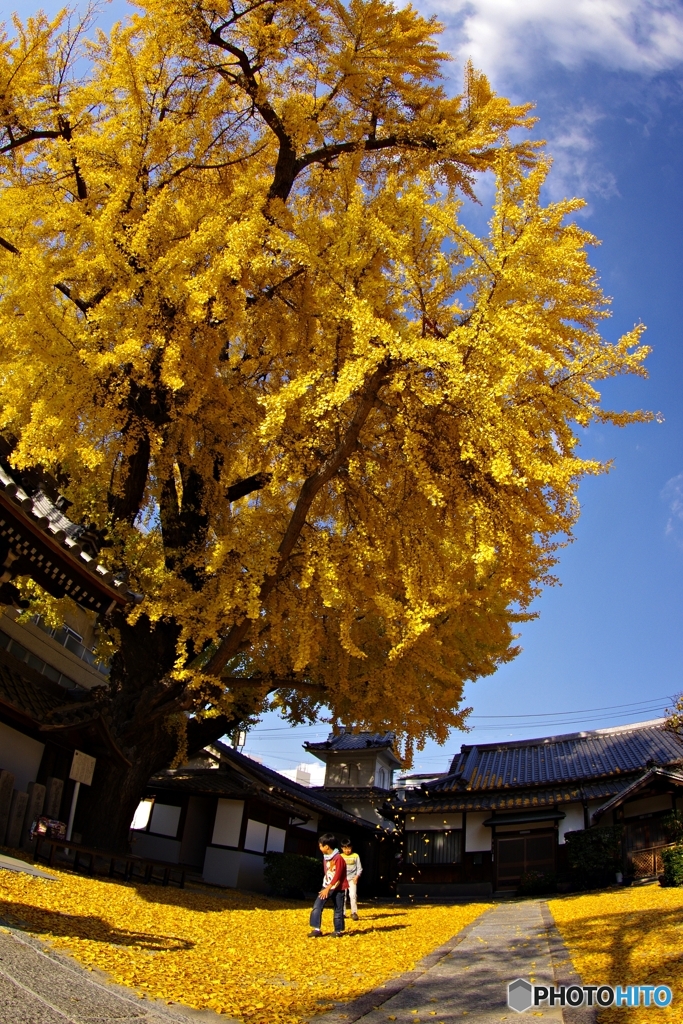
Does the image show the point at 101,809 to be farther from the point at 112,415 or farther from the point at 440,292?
the point at 440,292

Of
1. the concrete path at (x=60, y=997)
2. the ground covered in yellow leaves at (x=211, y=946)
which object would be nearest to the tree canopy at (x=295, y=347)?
the ground covered in yellow leaves at (x=211, y=946)

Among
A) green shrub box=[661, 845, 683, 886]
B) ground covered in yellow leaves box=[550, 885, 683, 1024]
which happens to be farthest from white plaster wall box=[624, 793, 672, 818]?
ground covered in yellow leaves box=[550, 885, 683, 1024]

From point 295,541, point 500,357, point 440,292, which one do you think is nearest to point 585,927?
point 295,541

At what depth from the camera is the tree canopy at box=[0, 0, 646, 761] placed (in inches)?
267

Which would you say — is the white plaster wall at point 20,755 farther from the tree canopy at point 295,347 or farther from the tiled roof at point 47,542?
the tiled roof at point 47,542

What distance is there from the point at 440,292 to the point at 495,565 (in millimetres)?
3542

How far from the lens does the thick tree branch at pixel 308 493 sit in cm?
715

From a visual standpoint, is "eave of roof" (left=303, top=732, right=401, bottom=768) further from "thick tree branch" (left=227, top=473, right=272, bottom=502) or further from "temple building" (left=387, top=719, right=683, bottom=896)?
"thick tree branch" (left=227, top=473, right=272, bottom=502)

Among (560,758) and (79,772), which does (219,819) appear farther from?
(560,758)

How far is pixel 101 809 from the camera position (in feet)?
35.7

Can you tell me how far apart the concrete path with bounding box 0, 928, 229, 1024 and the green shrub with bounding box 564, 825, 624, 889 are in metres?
16.2

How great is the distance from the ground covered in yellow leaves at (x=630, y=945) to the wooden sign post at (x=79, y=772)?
7.14 m

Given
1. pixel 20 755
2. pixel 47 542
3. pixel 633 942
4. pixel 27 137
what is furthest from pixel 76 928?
pixel 27 137

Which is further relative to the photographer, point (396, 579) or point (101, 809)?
point (101, 809)
